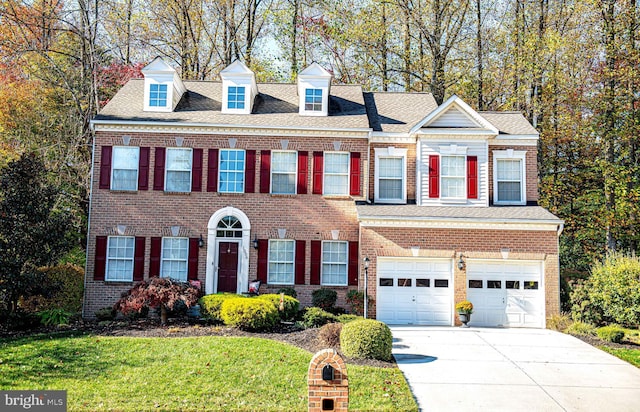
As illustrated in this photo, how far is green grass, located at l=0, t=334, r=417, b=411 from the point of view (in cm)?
911

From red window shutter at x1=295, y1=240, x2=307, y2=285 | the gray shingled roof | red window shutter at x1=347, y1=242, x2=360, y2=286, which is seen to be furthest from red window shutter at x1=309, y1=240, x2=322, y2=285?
the gray shingled roof

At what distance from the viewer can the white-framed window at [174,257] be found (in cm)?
1952

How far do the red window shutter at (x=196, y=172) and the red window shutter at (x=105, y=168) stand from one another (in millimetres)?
3100

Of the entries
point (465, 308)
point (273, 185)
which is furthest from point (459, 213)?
point (273, 185)

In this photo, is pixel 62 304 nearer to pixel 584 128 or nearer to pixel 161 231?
pixel 161 231

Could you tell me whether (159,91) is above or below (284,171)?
above

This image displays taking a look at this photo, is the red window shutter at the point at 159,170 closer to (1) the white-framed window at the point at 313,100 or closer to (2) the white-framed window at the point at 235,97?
(2) the white-framed window at the point at 235,97

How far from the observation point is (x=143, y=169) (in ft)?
65.2

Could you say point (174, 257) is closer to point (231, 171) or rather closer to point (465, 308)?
point (231, 171)

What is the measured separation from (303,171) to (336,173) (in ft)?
4.12

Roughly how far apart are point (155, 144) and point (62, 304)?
6.77m

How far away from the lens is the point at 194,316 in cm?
1755

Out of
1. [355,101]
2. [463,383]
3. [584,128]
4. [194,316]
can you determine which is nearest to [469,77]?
[584,128]

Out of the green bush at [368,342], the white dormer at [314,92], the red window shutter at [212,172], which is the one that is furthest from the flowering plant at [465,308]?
the red window shutter at [212,172]
